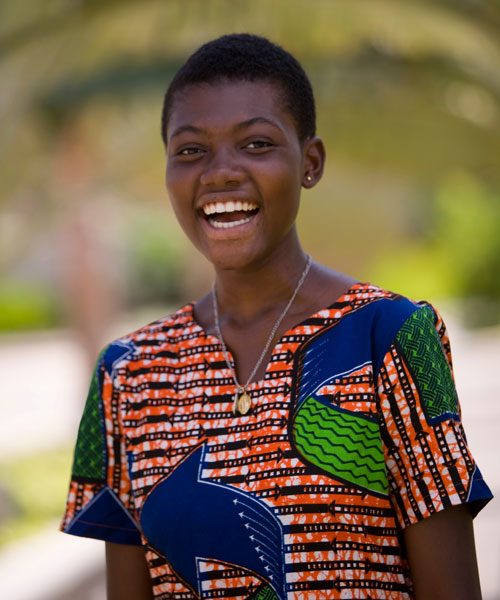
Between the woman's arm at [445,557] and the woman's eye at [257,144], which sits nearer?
the woman's arm at [445,557]

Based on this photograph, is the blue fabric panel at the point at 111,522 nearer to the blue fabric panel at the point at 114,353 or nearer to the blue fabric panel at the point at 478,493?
the blue fabric panel at the point at 114,353

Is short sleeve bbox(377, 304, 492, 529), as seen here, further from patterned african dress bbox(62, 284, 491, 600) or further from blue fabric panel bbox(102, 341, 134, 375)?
blue fabric panel bbox(102, 341, 134, 375)

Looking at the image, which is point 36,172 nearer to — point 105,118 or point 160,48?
point 105,118

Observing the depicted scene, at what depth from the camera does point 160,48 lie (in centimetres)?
679

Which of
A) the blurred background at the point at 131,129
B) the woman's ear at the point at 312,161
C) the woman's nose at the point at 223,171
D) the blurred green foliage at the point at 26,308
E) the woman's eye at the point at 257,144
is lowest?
the woman's nose at the point at 223,171

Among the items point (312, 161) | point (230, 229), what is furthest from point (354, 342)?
point (312, 161)

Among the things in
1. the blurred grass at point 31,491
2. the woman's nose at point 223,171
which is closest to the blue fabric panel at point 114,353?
the woman's nose at point 223,171

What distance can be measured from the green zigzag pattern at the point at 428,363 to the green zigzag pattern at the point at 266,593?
48 cm

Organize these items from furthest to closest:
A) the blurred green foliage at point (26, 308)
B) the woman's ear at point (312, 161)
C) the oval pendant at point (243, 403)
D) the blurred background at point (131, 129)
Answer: the blurred green foliage at point (26, 308), the blurred background at point (131, 129), the woman's ear at point (312, 161), the oval pendant at point (243, 403)

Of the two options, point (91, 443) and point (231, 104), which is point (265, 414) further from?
point (231, 104)

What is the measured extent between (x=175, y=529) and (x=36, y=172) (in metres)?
6.46

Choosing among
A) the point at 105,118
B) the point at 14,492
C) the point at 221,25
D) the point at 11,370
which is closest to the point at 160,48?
the point at 221,25

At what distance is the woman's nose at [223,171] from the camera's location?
77.8 inches

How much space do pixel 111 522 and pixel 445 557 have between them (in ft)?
2.68
